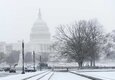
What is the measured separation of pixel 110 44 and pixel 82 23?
335 inches

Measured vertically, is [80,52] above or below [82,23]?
below

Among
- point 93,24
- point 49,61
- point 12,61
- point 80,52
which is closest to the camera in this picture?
point 80,52

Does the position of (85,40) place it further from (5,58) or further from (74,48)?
(5,58)

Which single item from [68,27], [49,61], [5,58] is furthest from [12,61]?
[68,27]

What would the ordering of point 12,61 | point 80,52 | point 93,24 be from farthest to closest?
point 12,61
point 93,24
point 80,52

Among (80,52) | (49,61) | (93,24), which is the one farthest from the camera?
(49,61)

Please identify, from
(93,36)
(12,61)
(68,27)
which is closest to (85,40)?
(93,36)

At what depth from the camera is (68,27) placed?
93.4 metres

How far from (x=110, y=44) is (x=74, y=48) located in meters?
11.1

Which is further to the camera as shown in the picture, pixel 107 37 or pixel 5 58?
pixel 5 58

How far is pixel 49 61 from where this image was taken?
617ft

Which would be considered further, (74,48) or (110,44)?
Result: (110,44)

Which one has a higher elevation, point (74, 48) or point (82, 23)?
point (82, 23)

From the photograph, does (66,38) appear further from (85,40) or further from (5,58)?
(5,58)
